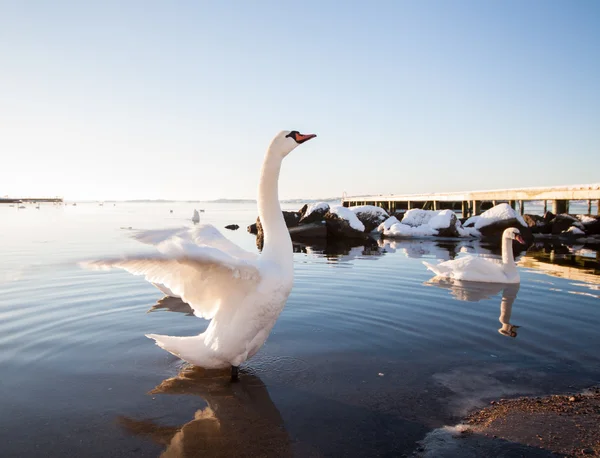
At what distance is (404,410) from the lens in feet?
14.5

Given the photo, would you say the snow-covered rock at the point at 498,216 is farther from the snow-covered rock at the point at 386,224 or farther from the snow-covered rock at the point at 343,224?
the snow-covered rock at the point at 343,224

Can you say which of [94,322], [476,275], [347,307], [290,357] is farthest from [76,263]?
[476,275]

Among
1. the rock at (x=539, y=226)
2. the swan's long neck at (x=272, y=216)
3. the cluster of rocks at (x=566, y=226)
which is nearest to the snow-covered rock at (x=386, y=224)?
the rock at (x=539, y=226)

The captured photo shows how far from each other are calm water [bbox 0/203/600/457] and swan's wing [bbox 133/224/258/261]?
0.31 meters

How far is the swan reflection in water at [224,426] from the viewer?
12.4ft

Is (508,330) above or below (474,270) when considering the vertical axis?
below

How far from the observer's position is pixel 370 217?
3156 centimetres

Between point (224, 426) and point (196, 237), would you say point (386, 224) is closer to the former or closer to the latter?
point (196, 237)

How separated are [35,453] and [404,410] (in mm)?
3286

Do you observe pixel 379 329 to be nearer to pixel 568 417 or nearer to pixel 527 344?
pixel 527 344

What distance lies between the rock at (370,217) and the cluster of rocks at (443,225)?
2364 mm

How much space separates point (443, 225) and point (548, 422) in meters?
23.4

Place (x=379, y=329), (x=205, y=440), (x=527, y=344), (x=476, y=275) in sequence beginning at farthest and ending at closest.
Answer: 1. (x=476, y=275)
2. (x=379, y=329)
3. (x=527, y=344)
4. (x=205, y=440)

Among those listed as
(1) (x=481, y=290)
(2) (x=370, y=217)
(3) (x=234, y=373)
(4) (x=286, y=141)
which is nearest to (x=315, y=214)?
(2) (x=370, y=217)
